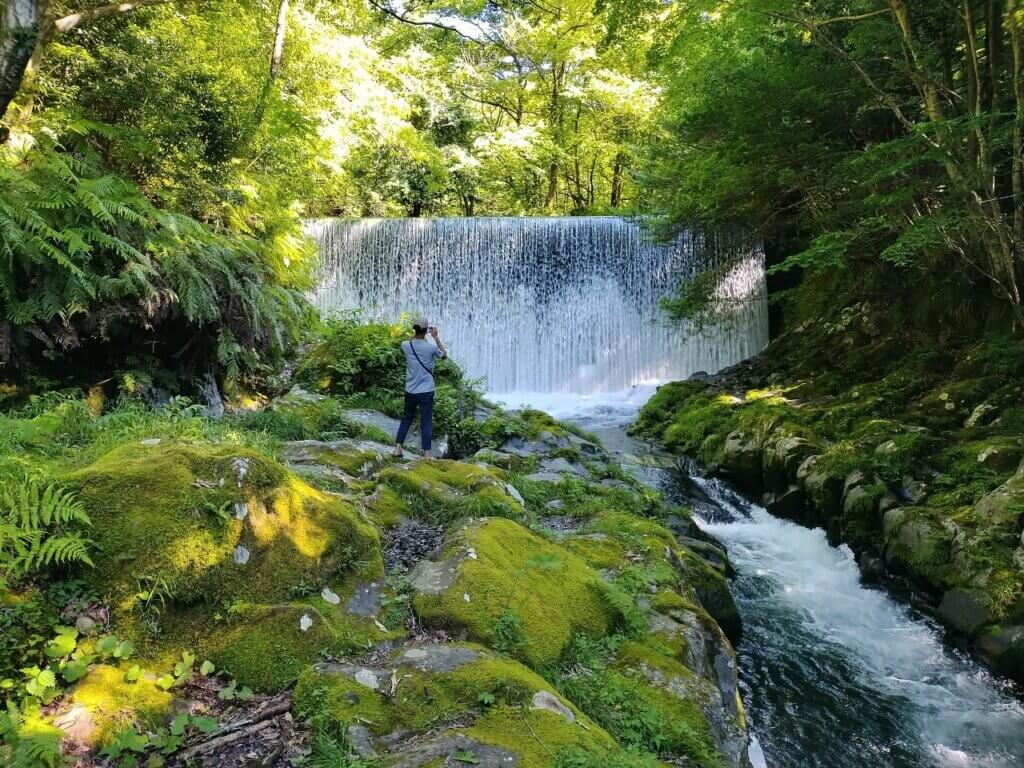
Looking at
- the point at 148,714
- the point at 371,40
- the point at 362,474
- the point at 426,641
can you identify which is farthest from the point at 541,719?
the point at 371,40

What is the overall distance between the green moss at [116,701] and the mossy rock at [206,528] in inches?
12.6

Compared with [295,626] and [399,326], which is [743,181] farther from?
[295,626]

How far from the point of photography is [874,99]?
8.26 meters

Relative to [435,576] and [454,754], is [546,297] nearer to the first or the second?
[435,576]

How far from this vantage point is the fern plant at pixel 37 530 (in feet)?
Result: 7.09

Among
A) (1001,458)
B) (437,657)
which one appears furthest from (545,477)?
(1001,458)

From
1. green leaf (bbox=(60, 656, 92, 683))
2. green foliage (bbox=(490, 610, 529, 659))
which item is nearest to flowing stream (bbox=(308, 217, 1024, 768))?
green foliage (bbox=(490, 610, 529, 659))

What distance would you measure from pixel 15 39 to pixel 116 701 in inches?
134

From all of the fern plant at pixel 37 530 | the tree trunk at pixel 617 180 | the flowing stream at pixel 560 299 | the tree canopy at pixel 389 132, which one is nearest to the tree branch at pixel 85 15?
the tree canopy at pixel 389 132

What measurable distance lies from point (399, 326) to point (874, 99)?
7.65 metres

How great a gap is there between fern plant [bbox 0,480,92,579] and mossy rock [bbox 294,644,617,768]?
1.04 metres

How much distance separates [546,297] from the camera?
15320mm

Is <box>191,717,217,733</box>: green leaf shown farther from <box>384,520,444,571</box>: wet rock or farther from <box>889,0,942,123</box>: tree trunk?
<box>889,0,942,123</box>: tree trunk

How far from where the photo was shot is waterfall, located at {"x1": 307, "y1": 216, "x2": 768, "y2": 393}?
15125mm
